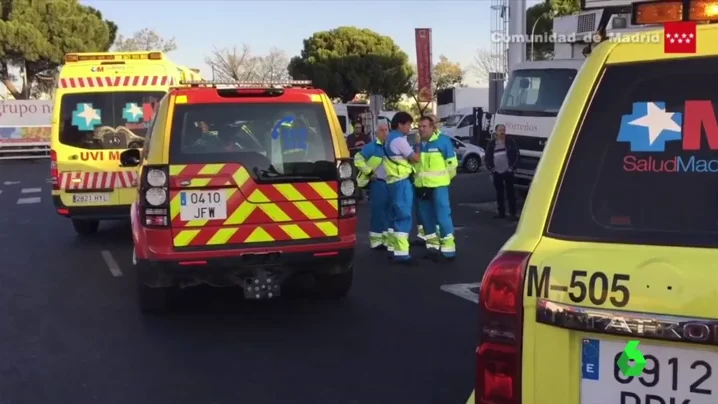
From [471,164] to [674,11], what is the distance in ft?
69.9

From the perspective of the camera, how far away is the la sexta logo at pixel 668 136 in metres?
2.31

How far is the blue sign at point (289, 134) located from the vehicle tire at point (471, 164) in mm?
17530

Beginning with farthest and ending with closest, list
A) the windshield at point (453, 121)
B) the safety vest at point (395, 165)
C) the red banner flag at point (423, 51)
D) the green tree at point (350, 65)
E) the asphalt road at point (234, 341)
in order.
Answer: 1. the green tree at point (350, 65)
2. the red banner flag at point (423, 51)
3. the windshield at point (453, 121)
4. the safety vest at point (395, 165)
5. the asphalt road at point (234, 341)

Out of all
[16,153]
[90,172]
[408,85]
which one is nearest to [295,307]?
[90,172]

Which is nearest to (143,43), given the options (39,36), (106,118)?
(39,36)

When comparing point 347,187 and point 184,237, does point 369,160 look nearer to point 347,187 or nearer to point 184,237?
point 347,187

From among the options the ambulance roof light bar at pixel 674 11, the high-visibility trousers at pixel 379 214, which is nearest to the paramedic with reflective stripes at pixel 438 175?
the high-visibility trousers at pixel 379 214

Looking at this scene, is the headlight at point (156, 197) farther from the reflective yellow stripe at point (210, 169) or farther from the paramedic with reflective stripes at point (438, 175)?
the paramedic with reflective stripes at point (438, 175)

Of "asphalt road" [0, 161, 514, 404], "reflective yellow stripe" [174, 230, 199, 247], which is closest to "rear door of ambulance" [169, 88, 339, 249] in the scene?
"reflective yellow stripe" [174, 230, 199, 247]

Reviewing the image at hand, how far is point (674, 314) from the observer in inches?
82.5

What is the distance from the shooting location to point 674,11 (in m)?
2.52

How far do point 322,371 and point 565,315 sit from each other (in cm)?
341

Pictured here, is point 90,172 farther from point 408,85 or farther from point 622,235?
point 408,85

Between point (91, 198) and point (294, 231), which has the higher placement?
point (294, 231)
